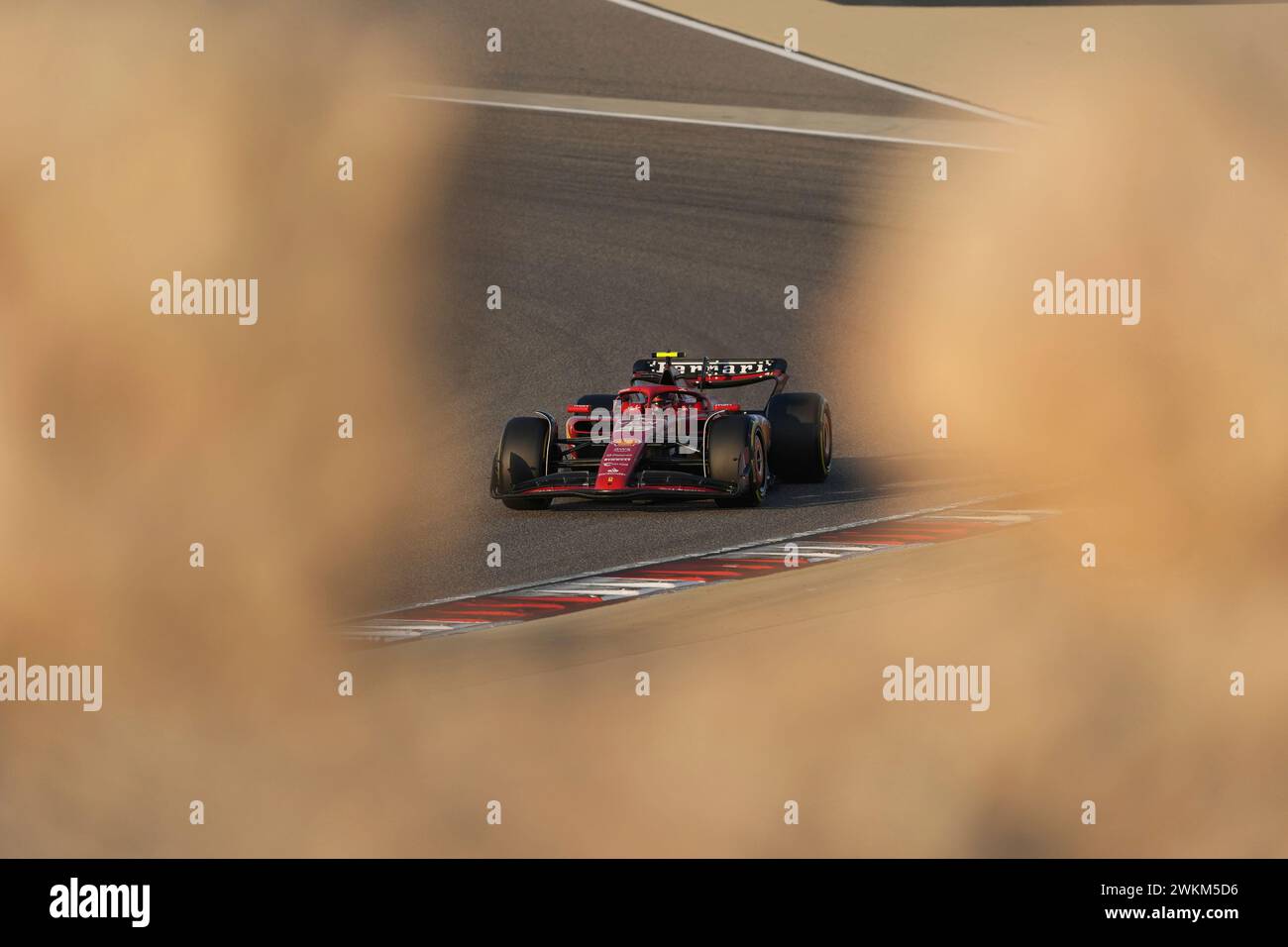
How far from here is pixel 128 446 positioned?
646 inches

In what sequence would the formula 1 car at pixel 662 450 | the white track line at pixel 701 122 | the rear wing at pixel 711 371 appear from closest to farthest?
the formula 1 car at pixel 662 450
the rear wing at pixel 711 371
the white track line at pixel 701 122

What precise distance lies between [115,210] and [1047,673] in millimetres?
15088

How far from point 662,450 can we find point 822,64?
1762 cm

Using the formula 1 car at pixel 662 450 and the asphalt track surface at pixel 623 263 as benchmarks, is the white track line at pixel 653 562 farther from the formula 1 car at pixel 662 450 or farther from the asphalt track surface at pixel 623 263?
the formula 1 car at pixel 662 450

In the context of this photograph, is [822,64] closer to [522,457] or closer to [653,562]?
[522,457]

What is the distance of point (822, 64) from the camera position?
30625 millimetres

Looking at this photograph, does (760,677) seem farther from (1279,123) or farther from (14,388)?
(1279,123)

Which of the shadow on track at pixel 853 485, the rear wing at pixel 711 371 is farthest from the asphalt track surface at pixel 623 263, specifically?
the rear wing at pixel 711 371

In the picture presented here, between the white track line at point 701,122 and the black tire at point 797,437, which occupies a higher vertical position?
the white track line at point 701,122

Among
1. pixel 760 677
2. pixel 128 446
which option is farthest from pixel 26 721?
pixel 128 446

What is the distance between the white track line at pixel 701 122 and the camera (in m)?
27.0

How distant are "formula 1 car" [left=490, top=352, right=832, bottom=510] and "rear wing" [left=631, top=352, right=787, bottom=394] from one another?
324mm

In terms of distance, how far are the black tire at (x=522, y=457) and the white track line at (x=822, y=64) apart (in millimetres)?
15628

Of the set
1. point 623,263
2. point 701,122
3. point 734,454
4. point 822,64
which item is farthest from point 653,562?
point 822,64
